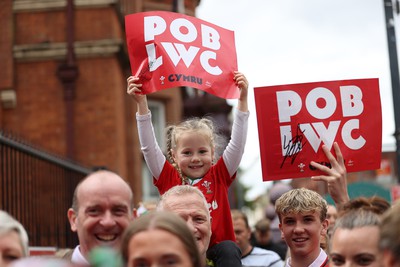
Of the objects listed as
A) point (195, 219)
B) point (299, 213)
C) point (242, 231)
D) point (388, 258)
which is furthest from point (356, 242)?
point (242, 231)

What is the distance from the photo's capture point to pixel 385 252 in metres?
2.88

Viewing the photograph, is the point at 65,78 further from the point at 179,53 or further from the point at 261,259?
the point at 179,53

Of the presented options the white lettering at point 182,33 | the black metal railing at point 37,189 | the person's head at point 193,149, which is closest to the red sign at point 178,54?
the white lettering at point 182,33

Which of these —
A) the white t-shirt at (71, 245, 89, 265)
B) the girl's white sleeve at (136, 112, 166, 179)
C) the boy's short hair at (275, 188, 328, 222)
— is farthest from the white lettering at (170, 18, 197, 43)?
the white t-shirt at (71, 245, 89, 265)

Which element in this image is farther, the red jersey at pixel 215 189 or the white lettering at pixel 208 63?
the white lettering at pixel 208 63

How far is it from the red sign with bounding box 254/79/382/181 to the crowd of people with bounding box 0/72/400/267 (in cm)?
15

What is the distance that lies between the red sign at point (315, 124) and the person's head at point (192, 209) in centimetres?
114

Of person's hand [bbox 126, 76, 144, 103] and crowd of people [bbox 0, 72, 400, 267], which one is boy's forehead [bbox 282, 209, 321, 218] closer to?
crowd of people [bbox 0, 72, 400, 267]

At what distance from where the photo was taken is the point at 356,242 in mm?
3576

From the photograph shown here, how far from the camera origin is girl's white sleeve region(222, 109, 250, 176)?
5512 mm

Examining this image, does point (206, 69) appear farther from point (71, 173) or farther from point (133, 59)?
point (71, 173)

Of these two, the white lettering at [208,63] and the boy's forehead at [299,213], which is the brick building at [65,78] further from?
the boy's forehead at [299,213]

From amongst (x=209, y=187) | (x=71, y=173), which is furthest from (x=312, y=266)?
(x=71, y=173)

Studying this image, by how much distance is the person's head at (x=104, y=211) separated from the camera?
162 inches
